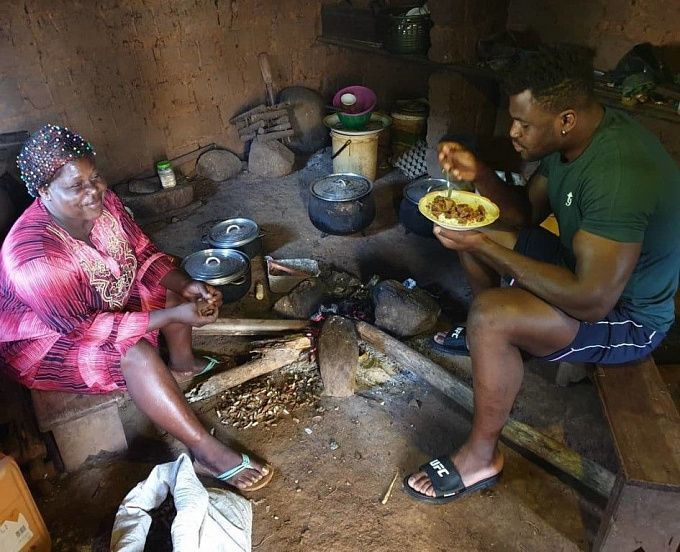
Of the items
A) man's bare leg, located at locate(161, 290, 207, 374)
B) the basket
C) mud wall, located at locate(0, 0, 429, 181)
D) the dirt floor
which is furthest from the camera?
the basket

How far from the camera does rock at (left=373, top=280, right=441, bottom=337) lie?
3.22 metres

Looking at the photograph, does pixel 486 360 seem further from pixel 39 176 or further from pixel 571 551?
pixel 39 176

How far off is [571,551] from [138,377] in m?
1.95

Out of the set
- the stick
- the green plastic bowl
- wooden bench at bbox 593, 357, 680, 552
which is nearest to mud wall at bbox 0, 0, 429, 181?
the green plastic bowl

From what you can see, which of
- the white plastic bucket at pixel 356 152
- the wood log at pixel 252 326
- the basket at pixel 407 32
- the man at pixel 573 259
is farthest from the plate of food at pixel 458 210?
the basket at pixel 407 32

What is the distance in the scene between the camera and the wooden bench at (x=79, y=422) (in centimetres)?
234

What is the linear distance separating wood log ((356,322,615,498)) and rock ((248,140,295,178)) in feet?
9.71

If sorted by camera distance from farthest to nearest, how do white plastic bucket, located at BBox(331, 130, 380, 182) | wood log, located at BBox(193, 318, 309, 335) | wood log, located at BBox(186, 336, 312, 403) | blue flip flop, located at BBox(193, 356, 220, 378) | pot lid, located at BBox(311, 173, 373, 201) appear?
1. white plastic bucket, located at BBox(331, 130, 380, 182)
2. pot lid, located at BBox(311, 173, 373, 201)
3. wood log, located at BBox(193, 318, 309, 335)
4. blue flip flop, located at BBox(193, 356, 220, 378)
5. wood log, located at BBox(186, 336, 312, 403)

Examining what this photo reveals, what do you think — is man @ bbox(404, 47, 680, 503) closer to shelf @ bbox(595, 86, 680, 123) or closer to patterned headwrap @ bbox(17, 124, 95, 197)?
patterned headwrap @ bbox(17, 124, 95, 197)

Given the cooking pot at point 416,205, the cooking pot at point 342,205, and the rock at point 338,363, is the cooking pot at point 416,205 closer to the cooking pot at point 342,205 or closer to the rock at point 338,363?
the cooking pot at point 342,205

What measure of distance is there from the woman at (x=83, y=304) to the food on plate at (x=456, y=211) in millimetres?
1121

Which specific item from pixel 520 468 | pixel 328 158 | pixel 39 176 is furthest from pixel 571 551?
pixel 328 158

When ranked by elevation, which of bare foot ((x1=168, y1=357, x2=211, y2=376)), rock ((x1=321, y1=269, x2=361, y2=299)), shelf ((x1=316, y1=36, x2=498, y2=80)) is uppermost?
shelf ((x1=316, y1=36, x2=498, y2=80))

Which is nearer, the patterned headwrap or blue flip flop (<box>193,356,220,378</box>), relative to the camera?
the patterned headwrap
